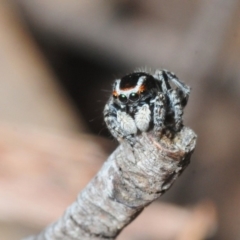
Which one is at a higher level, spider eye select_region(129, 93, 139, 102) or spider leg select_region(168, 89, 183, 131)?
spider eye select_region(129, 93, 139, 102)

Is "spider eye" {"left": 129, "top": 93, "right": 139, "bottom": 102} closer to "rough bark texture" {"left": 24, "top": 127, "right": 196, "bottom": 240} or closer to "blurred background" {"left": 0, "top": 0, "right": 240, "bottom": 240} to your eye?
"rough bark texture" {"left": 24, "top": 127, "right": 196, "bottom": 240}

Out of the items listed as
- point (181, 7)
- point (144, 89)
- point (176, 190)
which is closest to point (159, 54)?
point (181, 7)

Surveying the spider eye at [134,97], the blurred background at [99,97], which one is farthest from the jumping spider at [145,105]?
the blurred background at [99,97]

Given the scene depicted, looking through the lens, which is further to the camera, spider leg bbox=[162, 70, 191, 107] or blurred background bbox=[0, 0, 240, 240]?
blurred background bbox=[0, 0, 240, 240]

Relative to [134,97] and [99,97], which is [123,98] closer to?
[134,97]

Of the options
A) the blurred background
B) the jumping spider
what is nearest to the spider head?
the jumping spider

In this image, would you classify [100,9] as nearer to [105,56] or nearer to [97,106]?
[105,56]

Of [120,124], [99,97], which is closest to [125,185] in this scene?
[120,124]
